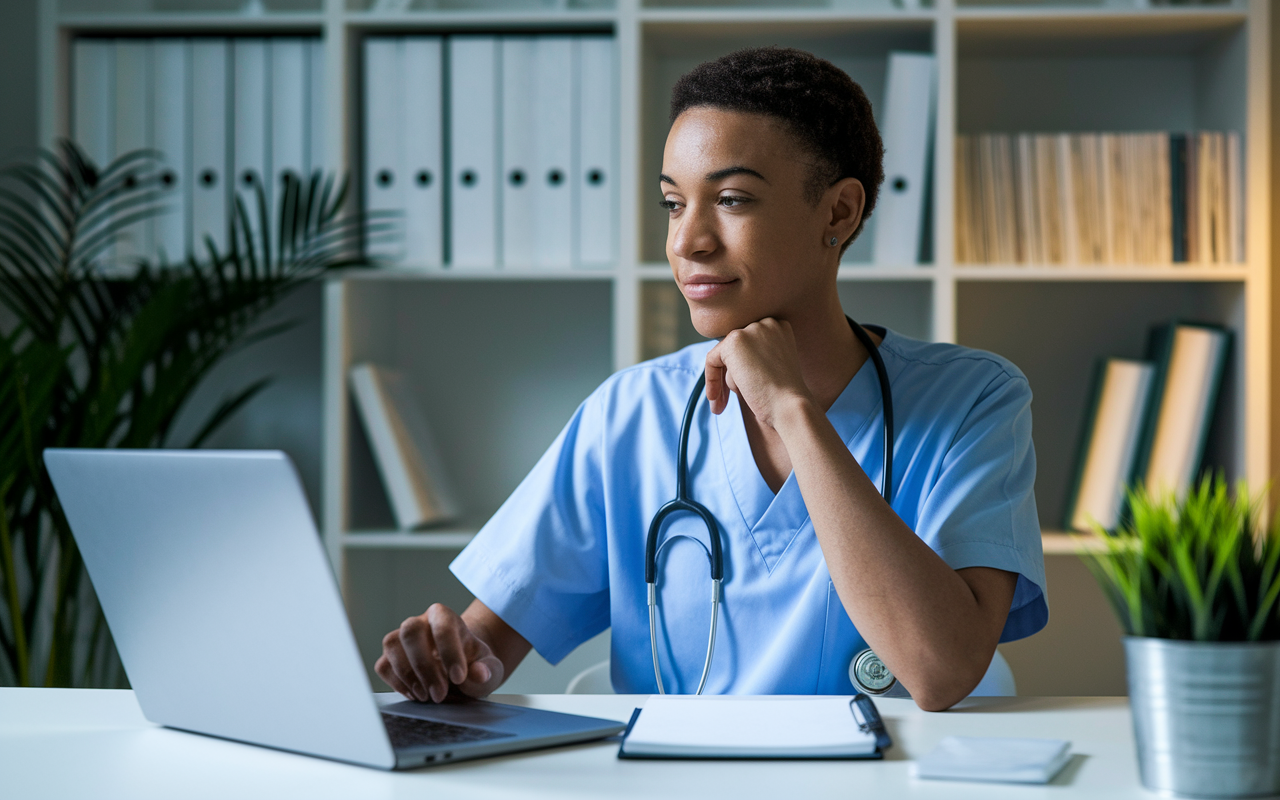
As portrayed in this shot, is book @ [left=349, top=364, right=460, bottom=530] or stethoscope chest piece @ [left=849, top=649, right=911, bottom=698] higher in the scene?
book @ [left=349, top=364, right=460, bottom=530]

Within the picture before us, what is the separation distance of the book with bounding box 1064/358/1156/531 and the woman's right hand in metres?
1.36

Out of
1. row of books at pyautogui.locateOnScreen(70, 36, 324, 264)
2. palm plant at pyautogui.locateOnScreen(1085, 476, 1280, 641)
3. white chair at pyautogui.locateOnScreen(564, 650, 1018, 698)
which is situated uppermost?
row of books at pyautogui.locateOnScreen(70, 36, 324, 264)

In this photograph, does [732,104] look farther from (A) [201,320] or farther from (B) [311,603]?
(A) [201,320]

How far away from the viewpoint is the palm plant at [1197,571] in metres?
0.55

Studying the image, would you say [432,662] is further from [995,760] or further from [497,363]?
[497,363]

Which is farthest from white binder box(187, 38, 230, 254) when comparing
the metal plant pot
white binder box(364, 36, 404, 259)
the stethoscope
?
the metal plant pot

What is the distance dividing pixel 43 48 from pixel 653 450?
145 cm

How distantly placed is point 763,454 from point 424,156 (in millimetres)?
1013

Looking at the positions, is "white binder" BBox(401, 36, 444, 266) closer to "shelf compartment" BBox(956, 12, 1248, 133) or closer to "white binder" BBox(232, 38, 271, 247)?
"white binder" BBox(232, 38, 271, 247)

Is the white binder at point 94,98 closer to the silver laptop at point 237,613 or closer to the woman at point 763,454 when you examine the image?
the woman at point 763,454

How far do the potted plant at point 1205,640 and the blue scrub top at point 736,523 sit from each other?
42 cm

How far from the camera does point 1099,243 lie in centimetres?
187

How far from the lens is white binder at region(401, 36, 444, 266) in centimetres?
188

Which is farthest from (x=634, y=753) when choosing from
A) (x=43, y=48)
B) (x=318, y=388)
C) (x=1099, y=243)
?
(x=43, y=48)
